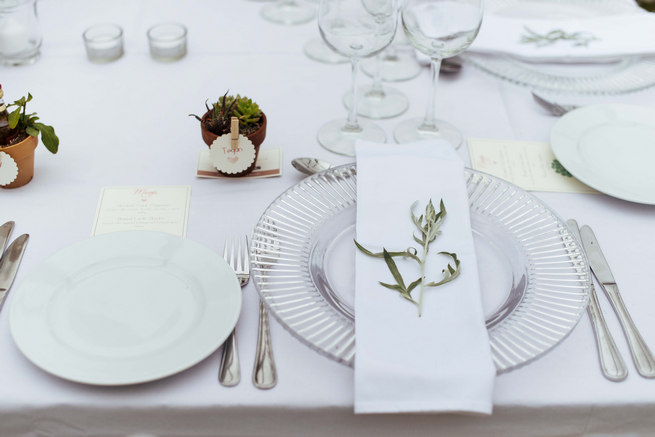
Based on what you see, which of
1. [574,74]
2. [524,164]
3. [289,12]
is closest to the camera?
[524,164]

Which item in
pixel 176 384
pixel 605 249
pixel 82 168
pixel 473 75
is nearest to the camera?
pixel 176 384

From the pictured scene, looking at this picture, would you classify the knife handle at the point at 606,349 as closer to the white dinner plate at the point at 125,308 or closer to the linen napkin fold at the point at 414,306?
the linen napkin fold at the point at 414,306

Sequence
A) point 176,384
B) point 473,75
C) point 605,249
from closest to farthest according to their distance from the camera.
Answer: point 176,384 < point 605,249 < point 473,75

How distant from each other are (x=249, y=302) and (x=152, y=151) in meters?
0.38

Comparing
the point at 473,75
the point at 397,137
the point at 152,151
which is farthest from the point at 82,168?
the point at 473,75

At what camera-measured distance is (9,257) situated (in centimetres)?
78

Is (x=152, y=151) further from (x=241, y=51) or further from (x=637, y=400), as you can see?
(x=637, y=400)

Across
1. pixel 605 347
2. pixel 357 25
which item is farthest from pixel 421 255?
pixel 357 25

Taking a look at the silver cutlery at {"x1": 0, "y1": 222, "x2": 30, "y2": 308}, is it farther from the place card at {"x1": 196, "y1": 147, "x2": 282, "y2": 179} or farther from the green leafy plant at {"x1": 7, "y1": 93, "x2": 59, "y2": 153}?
the place card at {"x1": 196, "y1": 147, "x2": 282, "y2": 179}

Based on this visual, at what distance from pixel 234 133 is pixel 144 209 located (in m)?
0.16

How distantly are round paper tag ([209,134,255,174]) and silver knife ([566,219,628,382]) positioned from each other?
1.59ft

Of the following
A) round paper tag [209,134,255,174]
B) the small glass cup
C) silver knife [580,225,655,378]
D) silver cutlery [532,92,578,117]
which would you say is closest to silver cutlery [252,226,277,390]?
round paper tag [209,134,255,174]

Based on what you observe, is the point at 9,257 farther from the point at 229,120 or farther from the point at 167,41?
the point at 167,41

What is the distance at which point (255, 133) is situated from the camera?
91 centimetres
